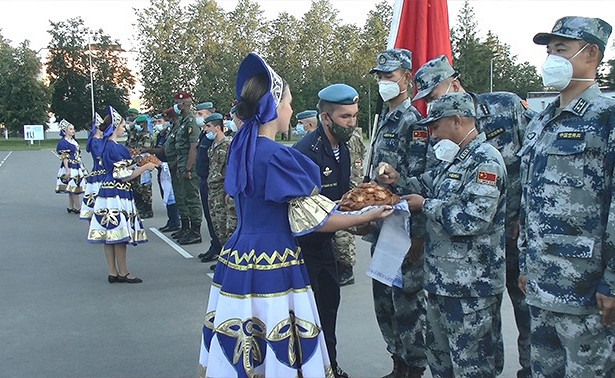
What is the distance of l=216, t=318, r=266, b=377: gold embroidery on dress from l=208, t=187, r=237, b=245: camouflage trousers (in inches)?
187

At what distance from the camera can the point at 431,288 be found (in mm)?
3381

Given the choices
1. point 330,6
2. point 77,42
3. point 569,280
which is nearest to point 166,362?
point 569,280

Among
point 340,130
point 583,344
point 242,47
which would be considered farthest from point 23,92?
point 583,344

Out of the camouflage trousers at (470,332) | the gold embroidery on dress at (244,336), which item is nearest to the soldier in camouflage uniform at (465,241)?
the camouflage trousers at (470,332)

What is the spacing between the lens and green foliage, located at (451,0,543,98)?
65500mm

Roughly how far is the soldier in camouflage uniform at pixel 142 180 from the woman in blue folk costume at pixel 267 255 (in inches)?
368

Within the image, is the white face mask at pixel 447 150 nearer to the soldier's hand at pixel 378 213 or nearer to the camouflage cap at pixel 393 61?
the soldier's hand at pixel 378 213

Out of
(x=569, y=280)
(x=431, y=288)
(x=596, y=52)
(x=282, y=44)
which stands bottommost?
(x=431, y=288)

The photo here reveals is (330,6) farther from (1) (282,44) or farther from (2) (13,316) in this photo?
(2) (13,316)

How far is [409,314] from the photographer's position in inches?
163

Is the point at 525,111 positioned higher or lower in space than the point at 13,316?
higher

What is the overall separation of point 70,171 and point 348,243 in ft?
31.2

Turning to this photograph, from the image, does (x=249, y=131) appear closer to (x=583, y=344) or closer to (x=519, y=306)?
(x=583, y=344)

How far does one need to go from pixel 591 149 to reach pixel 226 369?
6.91ft
